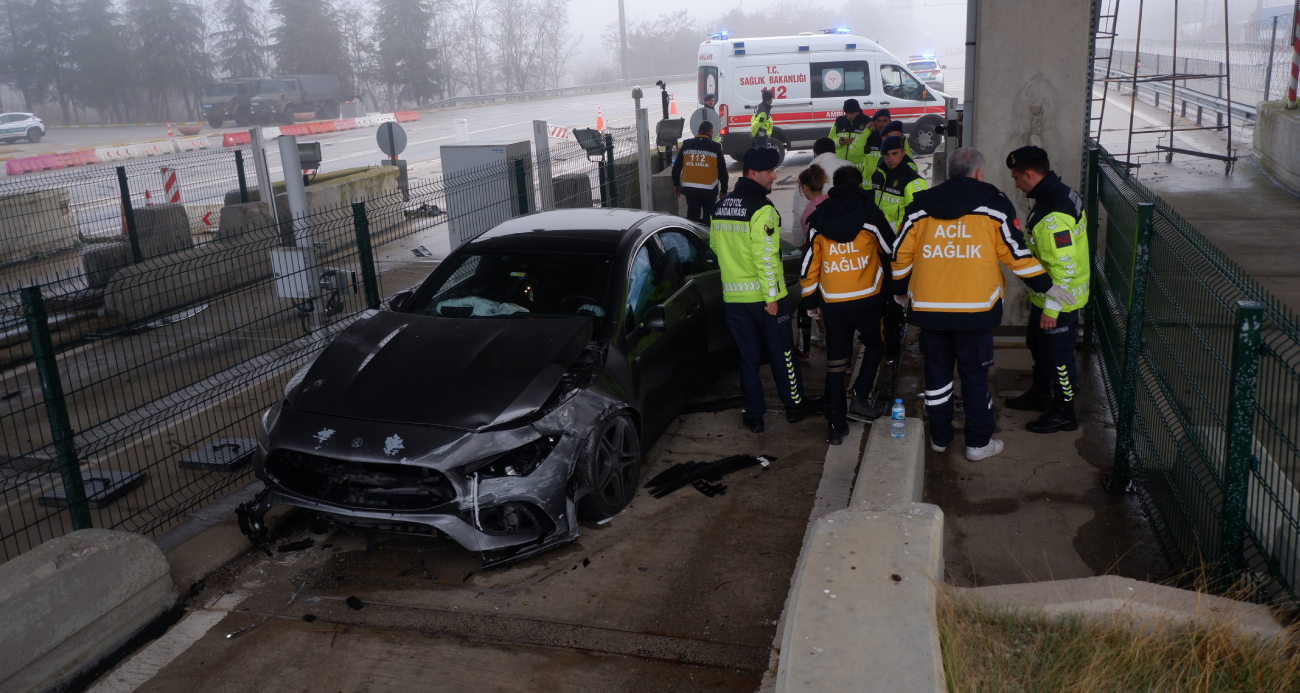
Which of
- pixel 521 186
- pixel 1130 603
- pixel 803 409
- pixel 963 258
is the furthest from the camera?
pixel 521 186

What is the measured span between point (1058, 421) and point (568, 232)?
10.9ft

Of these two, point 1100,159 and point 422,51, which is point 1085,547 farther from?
point 422,51

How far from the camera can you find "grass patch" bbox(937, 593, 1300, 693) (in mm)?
2980

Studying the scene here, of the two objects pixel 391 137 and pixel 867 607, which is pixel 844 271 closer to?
pixel 867 607

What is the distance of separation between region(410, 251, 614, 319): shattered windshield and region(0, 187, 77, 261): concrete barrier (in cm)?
1043

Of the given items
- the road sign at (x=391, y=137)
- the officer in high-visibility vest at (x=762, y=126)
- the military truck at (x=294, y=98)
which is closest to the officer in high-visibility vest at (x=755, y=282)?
the road sign at (x=391, y=137)

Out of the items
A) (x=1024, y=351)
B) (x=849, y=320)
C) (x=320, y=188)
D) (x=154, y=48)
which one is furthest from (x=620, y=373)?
(x=154, y=48)

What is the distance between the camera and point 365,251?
665 cm

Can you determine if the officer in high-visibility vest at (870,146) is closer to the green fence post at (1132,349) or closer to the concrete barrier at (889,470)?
the green fence post at (1132,349)

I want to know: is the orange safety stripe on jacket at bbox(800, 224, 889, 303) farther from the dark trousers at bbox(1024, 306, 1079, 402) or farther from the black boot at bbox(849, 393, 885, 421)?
the dark trousers at bbox(1024, 306, 1079, 402)

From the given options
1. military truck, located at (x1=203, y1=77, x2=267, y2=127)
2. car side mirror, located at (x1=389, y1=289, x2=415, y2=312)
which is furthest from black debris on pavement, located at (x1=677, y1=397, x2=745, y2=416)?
military truck, located at (x1=203, y1=77, x2=267, y2=127)

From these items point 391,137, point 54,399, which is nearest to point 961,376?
→ point 54,399

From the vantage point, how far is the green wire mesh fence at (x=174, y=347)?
17.4 ft

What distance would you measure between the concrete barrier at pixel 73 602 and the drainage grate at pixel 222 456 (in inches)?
62.9
